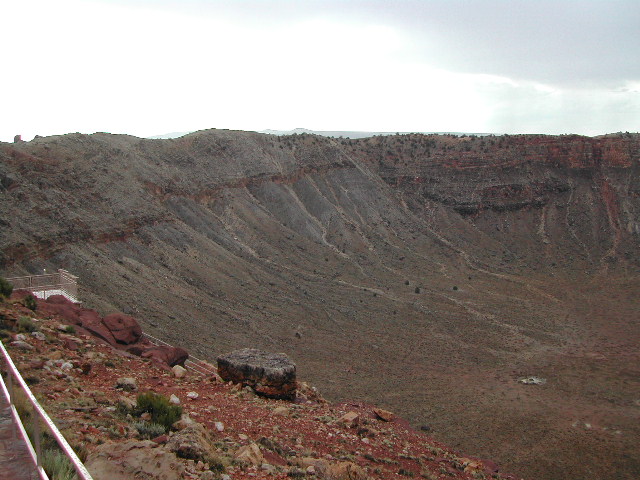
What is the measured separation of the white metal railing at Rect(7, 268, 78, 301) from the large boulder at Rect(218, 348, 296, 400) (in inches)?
310

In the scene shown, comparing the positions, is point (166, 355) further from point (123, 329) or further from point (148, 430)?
point (148, 430)

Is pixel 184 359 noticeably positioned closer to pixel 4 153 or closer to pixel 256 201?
pixel 4 153

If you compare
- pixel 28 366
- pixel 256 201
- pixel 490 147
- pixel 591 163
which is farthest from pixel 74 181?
pixel 591 163

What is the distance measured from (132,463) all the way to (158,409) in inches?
110

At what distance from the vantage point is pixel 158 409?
369 inches

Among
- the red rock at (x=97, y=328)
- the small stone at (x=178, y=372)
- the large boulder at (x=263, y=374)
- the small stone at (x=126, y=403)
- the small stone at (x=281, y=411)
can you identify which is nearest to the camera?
the small stone at (x=126, y=403)

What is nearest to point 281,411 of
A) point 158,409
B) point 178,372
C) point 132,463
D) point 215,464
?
point 178,372

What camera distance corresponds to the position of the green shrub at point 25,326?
41.7ft

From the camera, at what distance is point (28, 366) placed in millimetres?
10438

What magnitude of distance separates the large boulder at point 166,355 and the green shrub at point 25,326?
9.61 feet

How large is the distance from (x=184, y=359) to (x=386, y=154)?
52421mm

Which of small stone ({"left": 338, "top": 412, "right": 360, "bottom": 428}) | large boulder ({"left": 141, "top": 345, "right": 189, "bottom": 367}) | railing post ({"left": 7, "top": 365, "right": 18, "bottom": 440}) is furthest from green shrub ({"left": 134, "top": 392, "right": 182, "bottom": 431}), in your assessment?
large boulder ({"left": 141, "top": 345, "right": 189, "bottom": 367})

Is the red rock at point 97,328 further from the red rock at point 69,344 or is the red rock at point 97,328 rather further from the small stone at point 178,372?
the small stone at point 178,372

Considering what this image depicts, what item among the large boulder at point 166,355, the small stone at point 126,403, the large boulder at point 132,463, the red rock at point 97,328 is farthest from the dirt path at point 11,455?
the red rock at point 97,328
